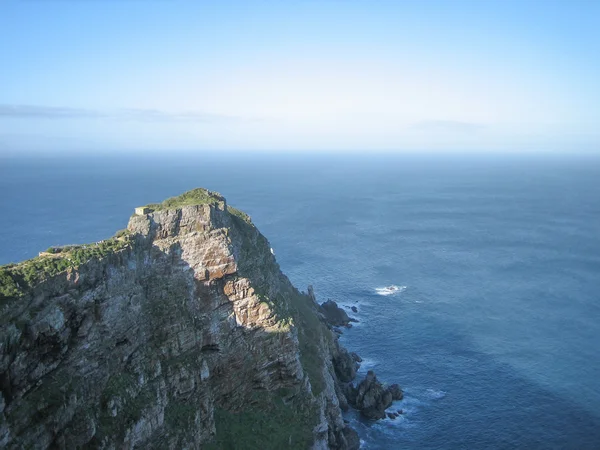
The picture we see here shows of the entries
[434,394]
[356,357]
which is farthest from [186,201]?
[434,394]

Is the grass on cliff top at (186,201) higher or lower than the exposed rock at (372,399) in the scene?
higher

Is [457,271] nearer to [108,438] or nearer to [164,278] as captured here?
[164,278]

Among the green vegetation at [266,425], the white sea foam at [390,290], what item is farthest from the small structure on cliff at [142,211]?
the white sea foam at [390,290]

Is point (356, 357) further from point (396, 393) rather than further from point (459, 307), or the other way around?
point (459, 307)

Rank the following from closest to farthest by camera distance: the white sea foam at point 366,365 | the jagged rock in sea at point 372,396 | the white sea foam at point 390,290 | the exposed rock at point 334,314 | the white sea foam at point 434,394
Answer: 1. the jagged rock in sea at point 372,396
2. the white sea foam at point 434,394
3. the white sea foam at point 366,365
4. the exposed rock at point 334,314
5. the white sea foam at point 390,290

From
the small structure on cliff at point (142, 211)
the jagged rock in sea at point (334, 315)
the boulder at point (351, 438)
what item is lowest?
the boulder at point (351, 438)

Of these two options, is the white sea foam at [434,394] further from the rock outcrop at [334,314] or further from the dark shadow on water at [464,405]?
the rock outcrop at [334,314]

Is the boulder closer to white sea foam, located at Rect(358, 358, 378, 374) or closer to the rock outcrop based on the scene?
white sea foam, located at Rect(358, 358, 378, 374)
